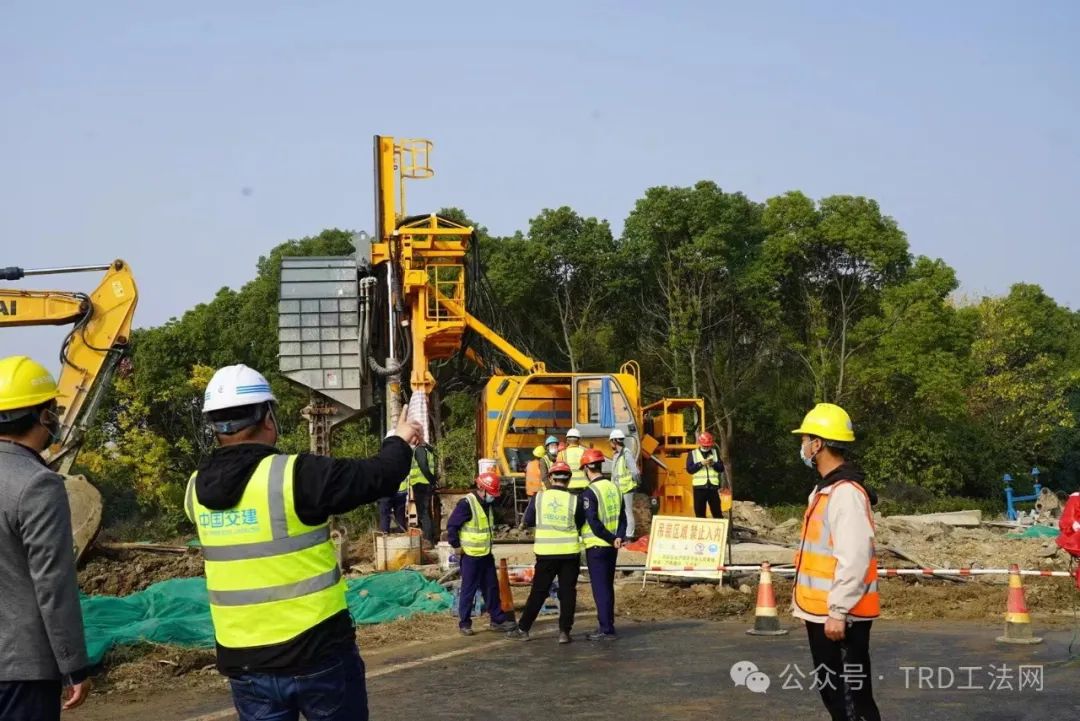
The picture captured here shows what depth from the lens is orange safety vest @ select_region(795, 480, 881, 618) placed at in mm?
6277

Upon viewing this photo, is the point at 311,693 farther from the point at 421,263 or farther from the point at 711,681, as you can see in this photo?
the point at 421,263

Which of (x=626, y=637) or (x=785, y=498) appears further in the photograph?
(x=785, y=498)

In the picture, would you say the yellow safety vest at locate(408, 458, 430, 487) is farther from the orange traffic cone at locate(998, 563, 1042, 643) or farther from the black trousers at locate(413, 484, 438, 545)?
the orange traffic cone at locate(998, 563, 1042, 643)

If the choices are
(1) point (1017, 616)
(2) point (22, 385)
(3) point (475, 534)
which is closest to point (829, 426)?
(2) point (22, 385)

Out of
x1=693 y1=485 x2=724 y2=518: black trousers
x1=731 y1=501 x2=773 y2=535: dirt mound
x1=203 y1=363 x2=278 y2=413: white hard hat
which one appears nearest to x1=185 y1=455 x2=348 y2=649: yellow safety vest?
x1=203 y1=363 x2=278 y2=413: white hard hat

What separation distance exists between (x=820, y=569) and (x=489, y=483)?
7010mm

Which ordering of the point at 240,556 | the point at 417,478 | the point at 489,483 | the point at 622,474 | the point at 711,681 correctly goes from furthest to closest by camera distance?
the point at 417,478, the point at 622,474, the point at 489,483, the point at 711,681, the point at 240,556

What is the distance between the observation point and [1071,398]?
4759 cm

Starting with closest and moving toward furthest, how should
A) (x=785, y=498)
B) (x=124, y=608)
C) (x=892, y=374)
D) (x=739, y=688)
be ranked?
(x=739, y=688) → (x=124, y=608) → (x=892, y=374) → (x=785, y=498)

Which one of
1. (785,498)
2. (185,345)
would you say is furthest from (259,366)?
(785,498)

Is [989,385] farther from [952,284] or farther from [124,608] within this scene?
[124,608]

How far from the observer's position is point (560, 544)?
1174cm

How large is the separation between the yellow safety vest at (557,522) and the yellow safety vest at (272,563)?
7120 millimetres

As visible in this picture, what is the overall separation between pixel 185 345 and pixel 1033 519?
27.7m
